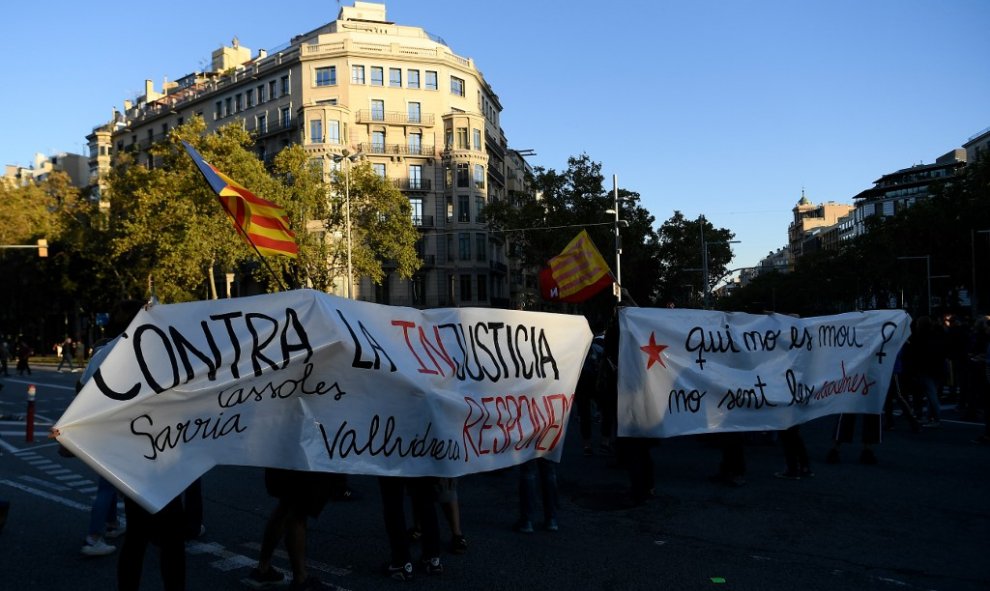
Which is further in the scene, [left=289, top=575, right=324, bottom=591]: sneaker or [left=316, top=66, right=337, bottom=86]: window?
[left=316, top=66, right=337, bottom=86]: window

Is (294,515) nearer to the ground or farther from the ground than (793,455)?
farther from the ground

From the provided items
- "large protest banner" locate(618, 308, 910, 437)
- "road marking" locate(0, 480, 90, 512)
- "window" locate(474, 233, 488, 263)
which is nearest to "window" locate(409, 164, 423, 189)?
"window" locate(474, 233, 488, 263)

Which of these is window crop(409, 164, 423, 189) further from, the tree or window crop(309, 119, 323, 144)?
the tree

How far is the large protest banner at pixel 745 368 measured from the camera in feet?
25.8

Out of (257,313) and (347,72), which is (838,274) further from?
(257,313)

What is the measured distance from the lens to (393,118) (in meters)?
61.2

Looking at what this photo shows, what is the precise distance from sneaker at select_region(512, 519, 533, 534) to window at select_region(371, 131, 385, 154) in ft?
185

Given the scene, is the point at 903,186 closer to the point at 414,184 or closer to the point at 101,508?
the point at 414,184

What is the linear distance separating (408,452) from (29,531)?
398cm

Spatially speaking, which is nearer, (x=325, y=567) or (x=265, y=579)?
(x=265, y=579)

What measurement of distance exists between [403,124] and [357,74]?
5.36 m

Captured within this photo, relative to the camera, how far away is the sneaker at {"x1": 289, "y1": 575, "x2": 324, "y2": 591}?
16.8ft

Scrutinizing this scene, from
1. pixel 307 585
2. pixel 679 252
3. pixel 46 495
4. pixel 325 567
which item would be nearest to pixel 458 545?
pixel 325 567

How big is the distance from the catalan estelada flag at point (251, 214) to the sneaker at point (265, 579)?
14.9 feet
